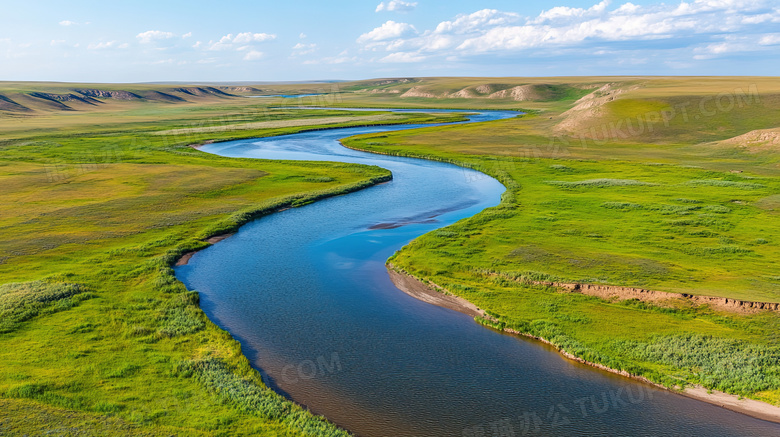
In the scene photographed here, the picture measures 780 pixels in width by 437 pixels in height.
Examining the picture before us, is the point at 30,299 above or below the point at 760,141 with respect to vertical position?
below

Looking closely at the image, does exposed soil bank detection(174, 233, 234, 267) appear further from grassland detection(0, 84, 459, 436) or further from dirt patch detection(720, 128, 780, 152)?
dirt patch detection(720, 128, 780, 152)

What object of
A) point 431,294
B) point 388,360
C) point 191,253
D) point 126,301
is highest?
point 191,253

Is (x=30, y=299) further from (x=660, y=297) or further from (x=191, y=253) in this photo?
(x=660, y=297)

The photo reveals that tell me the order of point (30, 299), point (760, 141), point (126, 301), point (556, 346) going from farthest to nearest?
point (760, 141), point (126, 301), point (30, 299), point (556, 346)

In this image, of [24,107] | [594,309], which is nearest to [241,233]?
[594,309]

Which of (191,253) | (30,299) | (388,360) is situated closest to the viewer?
(388,360)

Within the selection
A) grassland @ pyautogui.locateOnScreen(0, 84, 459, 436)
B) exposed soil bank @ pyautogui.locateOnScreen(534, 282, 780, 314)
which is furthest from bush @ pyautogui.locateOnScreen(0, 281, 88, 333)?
exposed soil bank @ pyautogui.locateOnScreen(534, 282, 780, 314)

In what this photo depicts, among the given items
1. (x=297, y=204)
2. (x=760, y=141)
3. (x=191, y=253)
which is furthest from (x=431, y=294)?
(x=760, y=141)

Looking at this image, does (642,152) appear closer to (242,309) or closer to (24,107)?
(242,309)
